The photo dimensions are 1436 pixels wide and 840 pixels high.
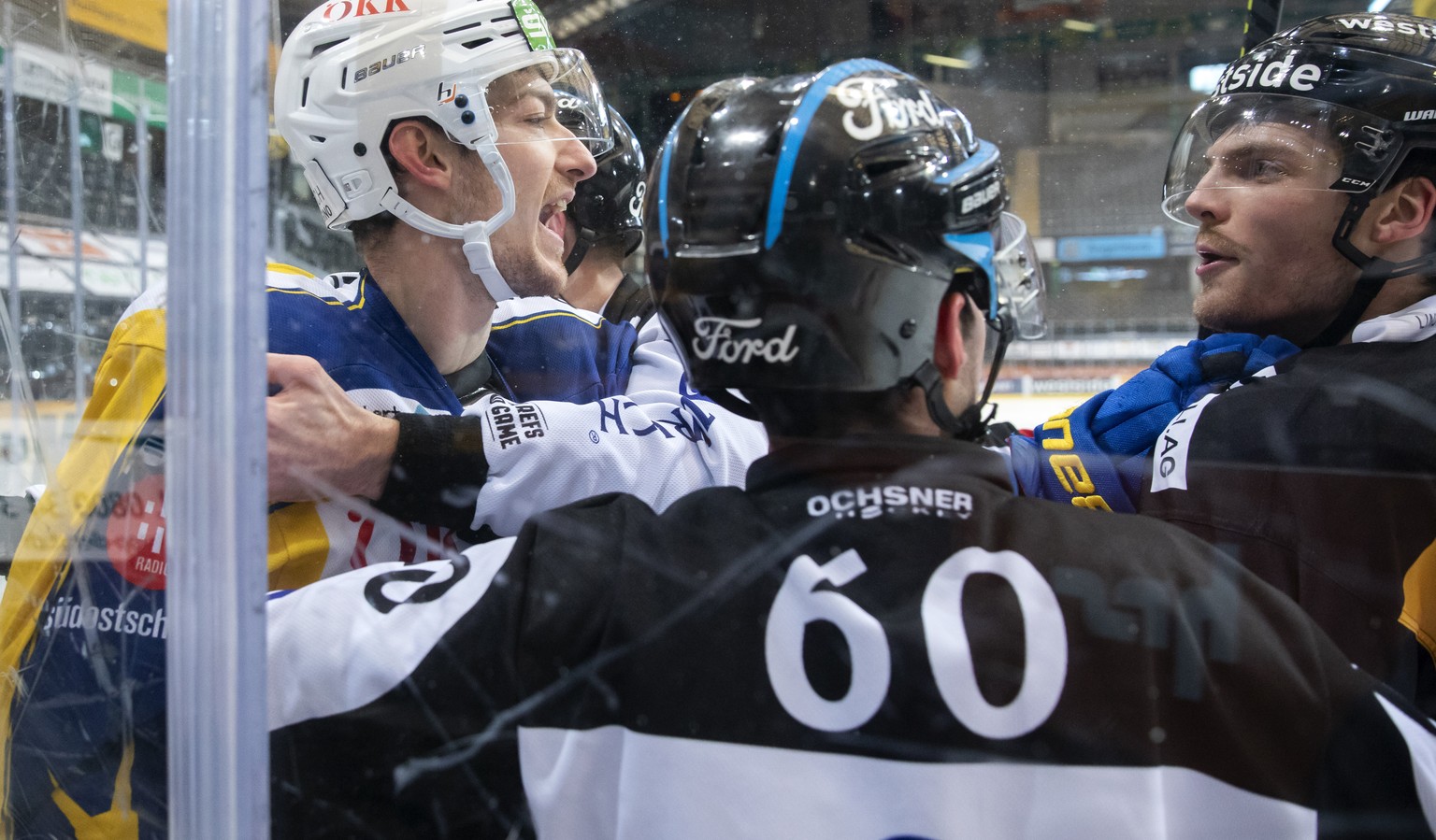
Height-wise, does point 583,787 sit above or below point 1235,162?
below

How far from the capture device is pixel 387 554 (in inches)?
42.9

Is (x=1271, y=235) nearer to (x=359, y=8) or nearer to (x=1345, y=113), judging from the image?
(x=1345, y=113)

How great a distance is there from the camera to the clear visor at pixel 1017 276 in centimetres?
85

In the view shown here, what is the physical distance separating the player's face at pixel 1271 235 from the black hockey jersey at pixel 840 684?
0.75 meters

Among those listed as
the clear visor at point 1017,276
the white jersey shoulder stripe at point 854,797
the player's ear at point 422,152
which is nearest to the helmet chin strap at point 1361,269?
the clear visor at point 1017,276

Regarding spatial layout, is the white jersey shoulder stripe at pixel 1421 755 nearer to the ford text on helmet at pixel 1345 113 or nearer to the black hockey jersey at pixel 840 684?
the black hockey jersey at pixel 840 684

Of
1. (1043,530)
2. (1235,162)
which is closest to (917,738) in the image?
(1043,530)

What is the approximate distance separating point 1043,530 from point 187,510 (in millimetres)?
546

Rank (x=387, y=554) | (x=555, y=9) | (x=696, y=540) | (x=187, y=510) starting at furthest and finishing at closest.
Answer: (x=555, y=9) → (x=387, y=554) → (x=696, y=540) → (x=187, y=510)

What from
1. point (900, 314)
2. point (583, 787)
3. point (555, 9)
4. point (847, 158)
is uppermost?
point (555, 9)

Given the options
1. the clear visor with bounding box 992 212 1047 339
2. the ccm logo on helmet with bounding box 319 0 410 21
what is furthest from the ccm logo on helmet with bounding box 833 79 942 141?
the ccm logo on helmet with bounding box 319 0 410 21

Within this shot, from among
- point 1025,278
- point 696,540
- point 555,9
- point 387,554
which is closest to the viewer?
point 696,540

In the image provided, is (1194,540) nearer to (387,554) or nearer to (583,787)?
(583,787)

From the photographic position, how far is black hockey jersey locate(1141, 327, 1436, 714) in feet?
3.46
